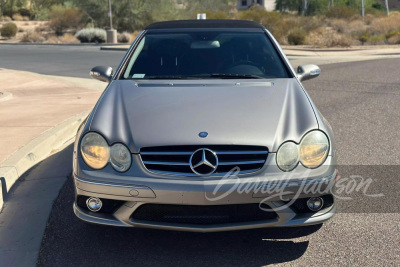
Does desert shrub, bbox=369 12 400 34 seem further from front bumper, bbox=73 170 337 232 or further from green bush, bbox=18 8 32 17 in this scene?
green bush, bbox=18 8 32 17

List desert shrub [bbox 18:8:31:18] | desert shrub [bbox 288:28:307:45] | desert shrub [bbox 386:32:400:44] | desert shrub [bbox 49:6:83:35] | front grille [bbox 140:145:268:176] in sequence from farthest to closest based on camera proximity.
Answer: desert shrub [bbox 18:8:31:18]
desert shrub [bbox 49:6:83:35]
desert shrub [bbox 386:32:400:44]
desert shrub [bbox 288:28:307:45]
front grille [bbox 140:145:268:176]

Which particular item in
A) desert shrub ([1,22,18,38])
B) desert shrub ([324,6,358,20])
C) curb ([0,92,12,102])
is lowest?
desert shrub ([1,22,18,38])

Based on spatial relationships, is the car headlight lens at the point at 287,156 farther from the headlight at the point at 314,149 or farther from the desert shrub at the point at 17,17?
the desert shrub at the point at 17,17

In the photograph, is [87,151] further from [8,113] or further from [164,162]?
[8,113]

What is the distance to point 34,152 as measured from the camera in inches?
274

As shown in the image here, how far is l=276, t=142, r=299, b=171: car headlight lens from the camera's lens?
4120 millimetres

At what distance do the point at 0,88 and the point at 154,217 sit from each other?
1048cm

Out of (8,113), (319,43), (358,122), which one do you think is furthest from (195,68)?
(319,43)

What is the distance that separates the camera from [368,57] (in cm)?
2350

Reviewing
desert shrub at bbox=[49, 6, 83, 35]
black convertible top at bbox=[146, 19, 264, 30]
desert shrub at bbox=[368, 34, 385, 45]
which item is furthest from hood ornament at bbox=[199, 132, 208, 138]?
desert shrub at bbox=[49, 6, 83, 35]

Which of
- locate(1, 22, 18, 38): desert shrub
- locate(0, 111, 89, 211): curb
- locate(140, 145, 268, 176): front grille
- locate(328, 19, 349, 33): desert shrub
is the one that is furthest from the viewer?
locate(1, 22, 18, 38): desert shrub

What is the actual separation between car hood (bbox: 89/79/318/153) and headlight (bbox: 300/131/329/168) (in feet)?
0.20

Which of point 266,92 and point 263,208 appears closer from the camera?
point 263,208

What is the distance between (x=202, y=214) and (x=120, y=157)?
0.70 metres
